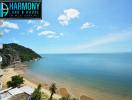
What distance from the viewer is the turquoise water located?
12844 millimetres

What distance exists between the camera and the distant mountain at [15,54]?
13291 millimetres

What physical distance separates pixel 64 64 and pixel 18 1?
8039 mm

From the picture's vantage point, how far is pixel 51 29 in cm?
1388

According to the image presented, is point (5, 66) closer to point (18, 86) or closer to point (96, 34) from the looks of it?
point (18, 86)

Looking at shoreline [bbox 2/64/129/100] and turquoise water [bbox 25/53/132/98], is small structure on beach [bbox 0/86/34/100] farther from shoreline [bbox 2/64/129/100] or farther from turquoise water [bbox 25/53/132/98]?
turquoise water [bbox 25/53/132/98]

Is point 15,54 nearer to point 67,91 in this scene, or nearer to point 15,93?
point 67,91

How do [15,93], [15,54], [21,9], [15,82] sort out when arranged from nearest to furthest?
1. [21,9]
2. [15,93]
3. [15,82]
4. [15,54]

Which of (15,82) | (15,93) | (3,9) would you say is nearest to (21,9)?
(3,9)

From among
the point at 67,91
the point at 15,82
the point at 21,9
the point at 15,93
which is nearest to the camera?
the point at 21,9

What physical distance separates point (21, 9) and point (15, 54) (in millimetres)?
7458

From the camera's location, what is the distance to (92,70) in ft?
45.7

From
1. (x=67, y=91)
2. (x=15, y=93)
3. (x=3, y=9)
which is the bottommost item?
(x=67, y=91)

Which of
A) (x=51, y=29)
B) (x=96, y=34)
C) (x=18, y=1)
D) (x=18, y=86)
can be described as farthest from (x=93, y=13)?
(x=18, y=1)

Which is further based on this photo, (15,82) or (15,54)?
(15,54)
